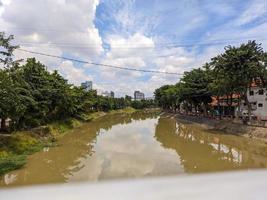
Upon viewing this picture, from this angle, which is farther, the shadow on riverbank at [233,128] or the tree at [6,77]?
the shadow on riverbank at [233,128]

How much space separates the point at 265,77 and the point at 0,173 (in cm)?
2159

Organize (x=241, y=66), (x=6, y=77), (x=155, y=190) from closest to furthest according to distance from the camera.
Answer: (x=155, y=190) → (x=6, y=77) → (x=241, y=66)

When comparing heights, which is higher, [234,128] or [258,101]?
[258,101]

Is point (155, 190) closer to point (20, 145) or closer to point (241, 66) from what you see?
point (20, 145)

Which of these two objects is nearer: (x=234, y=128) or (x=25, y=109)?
(x=25, y=109)

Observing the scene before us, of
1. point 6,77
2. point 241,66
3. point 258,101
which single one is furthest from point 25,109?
point 258,101

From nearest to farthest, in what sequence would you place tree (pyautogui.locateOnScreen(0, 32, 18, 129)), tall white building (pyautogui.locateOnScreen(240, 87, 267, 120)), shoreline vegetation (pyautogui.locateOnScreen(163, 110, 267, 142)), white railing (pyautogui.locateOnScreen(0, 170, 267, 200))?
white railing (pyautogui.locateOnScreen(0, 170, 267, 200)) → tree (pyautogui.locateOnScreen(0, 32, 18, 129)) → shoreline vegetation (pyautogui.locateOnScreen(163, 110, 267, 142)) → tall white building (pyautogui.locateOnScreen(240, 87, 267, 120))

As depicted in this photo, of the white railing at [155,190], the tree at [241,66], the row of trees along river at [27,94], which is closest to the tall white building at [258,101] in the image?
the tree at [241,66]

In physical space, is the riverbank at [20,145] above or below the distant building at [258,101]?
below

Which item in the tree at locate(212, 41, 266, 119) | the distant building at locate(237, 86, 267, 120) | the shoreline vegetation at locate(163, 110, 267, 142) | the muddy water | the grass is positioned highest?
the tree at locate(212, 41, 266, 119)

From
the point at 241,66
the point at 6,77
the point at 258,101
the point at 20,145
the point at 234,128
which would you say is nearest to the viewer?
the point at 6,77

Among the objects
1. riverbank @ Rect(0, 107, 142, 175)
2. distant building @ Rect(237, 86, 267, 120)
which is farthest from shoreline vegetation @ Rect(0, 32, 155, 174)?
distant building @ Rect(237, 86, 267, 120)

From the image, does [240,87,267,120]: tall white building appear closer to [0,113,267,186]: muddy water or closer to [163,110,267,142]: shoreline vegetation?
[163,110,267,142]: shoreline vegetation

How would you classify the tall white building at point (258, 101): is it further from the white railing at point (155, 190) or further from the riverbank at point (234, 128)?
the white railing at point (155, 190)
